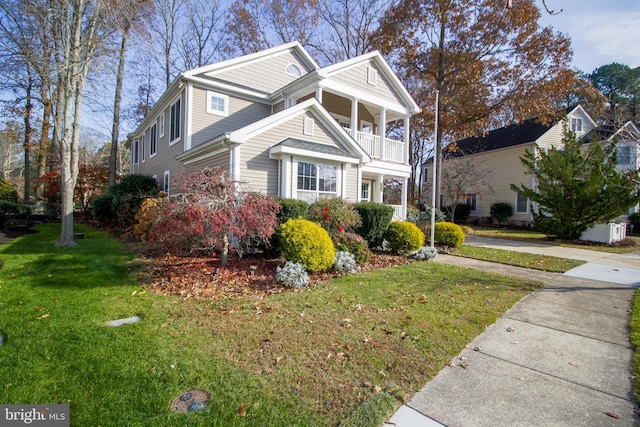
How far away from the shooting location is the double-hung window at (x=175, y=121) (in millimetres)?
13320

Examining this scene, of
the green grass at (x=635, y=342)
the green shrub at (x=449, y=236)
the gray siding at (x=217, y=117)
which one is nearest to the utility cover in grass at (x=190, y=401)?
the green grass at (x=635, y=342)

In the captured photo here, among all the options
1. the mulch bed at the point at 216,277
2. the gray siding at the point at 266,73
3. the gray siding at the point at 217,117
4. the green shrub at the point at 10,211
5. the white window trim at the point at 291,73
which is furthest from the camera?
the white window trim at the point at 291,73

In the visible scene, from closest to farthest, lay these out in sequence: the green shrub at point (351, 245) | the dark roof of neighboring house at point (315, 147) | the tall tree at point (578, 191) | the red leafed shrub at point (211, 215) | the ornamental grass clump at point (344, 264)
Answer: the red leafed shrub at point (211, 215) → the ornamental grass clump at point (344, 264) → the green shrub at point (351, 245) → the dark roof of neighboring house at point (315, 147) → the tall tree at point (578, 191)

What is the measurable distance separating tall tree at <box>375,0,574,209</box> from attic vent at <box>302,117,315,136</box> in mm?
9990

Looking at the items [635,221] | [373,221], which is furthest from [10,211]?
[635,221]

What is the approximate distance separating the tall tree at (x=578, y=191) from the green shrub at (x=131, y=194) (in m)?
17.4

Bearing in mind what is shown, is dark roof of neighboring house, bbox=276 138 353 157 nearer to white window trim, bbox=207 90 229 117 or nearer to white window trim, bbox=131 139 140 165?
white window trim, bbox=207 90 229 117

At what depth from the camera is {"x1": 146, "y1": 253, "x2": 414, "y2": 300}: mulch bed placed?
573 centimetres

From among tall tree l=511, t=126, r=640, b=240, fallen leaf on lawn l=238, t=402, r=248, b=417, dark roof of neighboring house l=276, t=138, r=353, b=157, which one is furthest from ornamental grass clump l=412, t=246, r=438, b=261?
tall tree l=511, t=126, r=640, b=240

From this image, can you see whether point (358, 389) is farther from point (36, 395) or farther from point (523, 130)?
point (523, 130)

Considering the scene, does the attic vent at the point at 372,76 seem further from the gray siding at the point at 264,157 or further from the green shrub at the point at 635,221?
the green shrub at the point at 635,221

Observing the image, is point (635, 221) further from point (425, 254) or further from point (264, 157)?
point (264, 157)

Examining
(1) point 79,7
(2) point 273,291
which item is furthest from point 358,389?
(1) point 79,7

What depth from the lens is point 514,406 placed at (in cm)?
271
